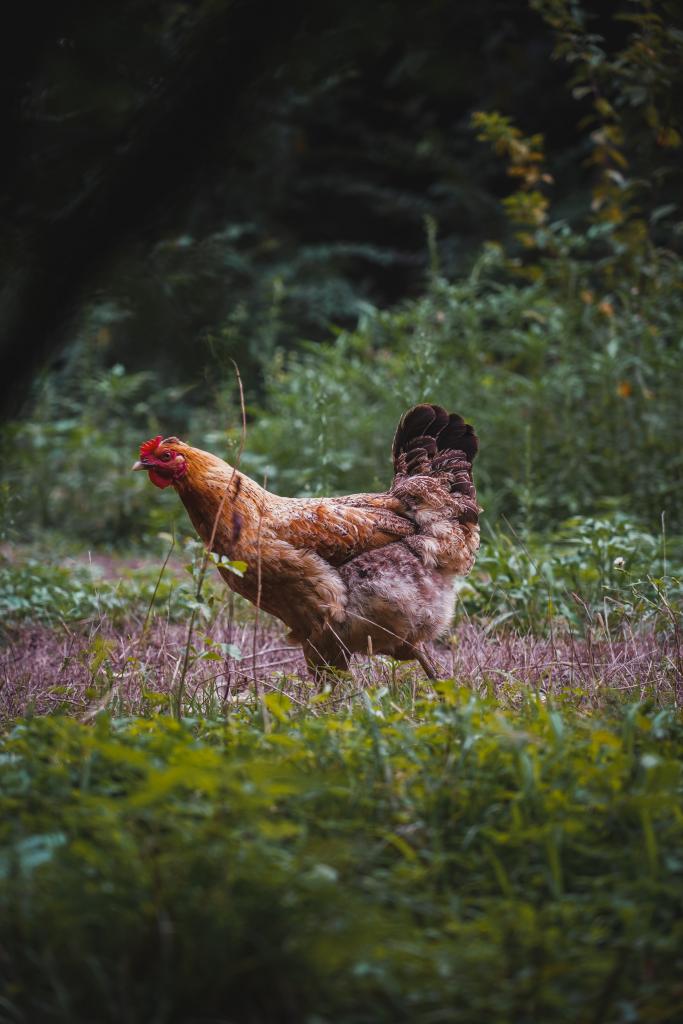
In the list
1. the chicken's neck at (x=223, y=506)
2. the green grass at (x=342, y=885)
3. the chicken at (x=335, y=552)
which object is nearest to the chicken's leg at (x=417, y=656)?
the chicken at (x=335, y=552)

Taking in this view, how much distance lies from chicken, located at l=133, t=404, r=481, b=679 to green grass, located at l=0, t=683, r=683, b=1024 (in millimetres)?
1474

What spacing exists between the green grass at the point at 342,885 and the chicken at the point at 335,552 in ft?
4.83

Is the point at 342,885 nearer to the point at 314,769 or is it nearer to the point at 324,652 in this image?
the point at 314,769

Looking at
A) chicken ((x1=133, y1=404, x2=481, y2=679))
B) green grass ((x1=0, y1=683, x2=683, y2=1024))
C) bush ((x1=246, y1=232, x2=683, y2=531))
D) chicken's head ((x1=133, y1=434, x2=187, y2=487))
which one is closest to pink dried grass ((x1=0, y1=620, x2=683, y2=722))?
chicken ((x1=133, y1=404, x2=481, y2=679))

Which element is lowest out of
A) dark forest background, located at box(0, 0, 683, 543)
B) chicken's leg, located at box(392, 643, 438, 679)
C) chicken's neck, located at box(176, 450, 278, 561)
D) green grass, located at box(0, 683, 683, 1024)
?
chicken's leg, located at box(392, 643, 438, 679)

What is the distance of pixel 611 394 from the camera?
658 cm

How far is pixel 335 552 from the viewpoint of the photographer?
13.1 feet

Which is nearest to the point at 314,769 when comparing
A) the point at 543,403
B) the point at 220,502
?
the point at 220,502

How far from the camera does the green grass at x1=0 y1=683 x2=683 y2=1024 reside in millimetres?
1697

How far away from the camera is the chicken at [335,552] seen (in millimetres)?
3854

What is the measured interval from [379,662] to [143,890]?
2464mm

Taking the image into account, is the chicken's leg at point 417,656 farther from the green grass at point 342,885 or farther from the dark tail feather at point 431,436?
the green grass at point 342,885

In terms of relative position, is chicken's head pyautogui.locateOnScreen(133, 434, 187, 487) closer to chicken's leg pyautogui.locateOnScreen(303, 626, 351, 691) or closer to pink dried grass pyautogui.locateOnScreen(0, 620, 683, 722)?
pink dried grass pyautogui.locateOnScreen(0, 620, 683, 722)

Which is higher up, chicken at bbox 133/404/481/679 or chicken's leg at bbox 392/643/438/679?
chicken at bbox 133/404/481/679
